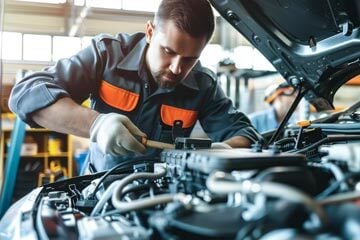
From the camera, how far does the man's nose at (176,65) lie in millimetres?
1559

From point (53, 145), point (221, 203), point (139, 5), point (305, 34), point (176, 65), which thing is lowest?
point (53, 145)

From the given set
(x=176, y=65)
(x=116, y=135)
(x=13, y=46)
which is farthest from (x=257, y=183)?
(x=13, y=46)

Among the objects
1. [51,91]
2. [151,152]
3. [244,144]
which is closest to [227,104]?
[244,144]

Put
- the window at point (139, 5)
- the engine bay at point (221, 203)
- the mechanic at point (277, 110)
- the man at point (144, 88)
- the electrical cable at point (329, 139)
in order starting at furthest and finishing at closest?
the mechanic at point (277, 110) < the window at point (139, 5) < the man at point (144, 88) < the electrical cable at point (329, 139) < the engine bay at point (221, 203)

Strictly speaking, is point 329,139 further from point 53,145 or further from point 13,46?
point 53,145

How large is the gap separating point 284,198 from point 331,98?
1389 mm

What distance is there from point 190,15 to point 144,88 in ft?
1.22

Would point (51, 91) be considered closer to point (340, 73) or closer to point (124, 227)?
point (124, 227)

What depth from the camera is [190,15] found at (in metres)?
1.56

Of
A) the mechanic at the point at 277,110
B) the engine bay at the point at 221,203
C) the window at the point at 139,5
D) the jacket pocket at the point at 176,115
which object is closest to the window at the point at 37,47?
the window at the point at 139,5

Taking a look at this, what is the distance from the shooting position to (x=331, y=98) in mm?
1815

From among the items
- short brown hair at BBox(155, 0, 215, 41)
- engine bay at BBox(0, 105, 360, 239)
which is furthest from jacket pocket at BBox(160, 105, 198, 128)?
engine bay at BBox(0, 105, 360, 239)

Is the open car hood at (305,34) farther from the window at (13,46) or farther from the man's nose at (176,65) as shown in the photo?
the window at (13,46)

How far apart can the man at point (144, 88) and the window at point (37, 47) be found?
4.31 feet
